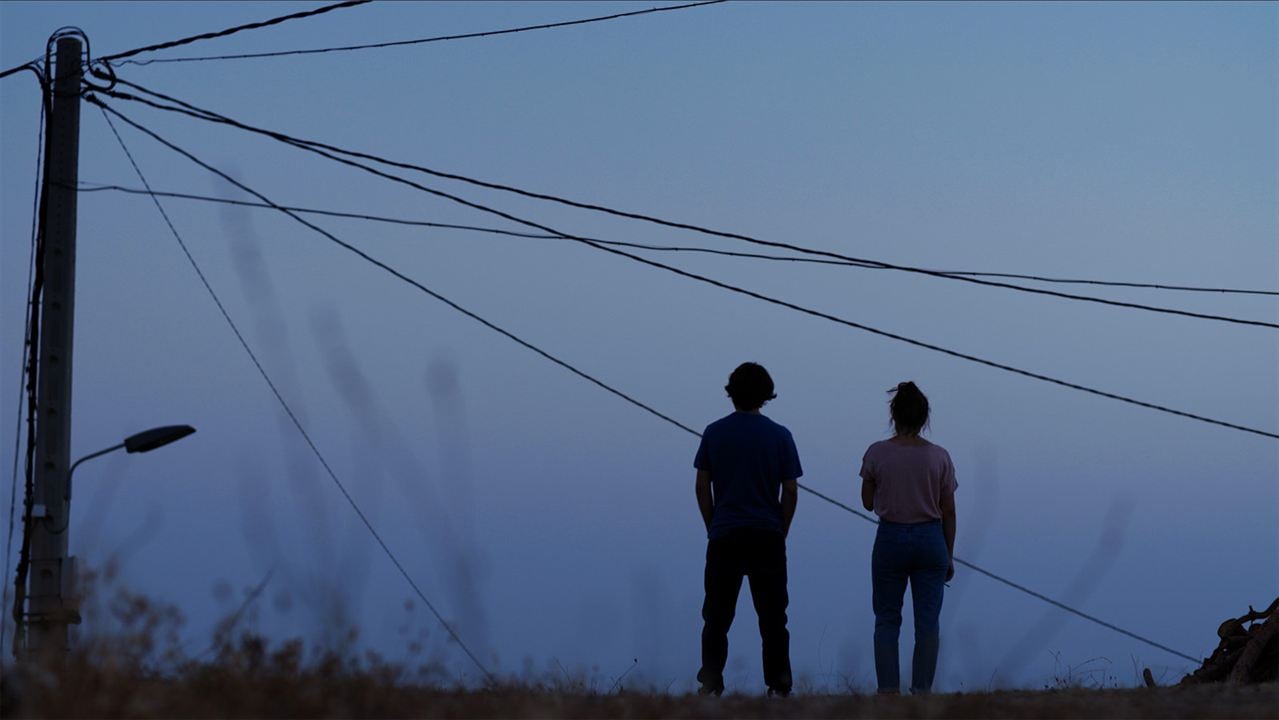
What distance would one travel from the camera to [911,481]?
8344 millimetres

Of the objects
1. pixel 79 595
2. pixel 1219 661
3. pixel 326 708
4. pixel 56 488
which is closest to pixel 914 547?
pixel 1219 661

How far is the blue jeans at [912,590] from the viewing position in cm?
836

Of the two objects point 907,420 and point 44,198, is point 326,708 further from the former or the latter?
point 44,198

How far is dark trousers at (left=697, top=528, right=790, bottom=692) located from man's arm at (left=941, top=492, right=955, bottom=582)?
37.0 inches

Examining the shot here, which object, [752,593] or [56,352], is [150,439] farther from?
[752,593]

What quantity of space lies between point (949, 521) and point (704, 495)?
138cm

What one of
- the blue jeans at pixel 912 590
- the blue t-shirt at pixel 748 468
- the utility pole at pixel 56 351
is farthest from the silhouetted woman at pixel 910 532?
the utility pole at pixel 56 351

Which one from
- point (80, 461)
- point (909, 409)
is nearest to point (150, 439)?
point (80, 461)

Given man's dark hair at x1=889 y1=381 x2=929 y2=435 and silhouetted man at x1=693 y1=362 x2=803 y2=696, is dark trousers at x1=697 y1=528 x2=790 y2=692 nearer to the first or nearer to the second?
silhouetted man at x1=693 y1=362 x2=803 y2=696

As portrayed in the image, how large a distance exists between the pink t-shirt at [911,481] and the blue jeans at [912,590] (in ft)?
0.27

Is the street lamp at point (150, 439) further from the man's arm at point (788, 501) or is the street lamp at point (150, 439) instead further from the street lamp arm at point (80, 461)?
the man's arm at point (788, 501)

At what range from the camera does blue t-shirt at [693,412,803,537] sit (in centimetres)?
818

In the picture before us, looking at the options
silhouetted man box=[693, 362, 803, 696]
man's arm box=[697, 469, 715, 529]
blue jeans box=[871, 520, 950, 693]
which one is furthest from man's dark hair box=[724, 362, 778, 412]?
blue jeans box=[871, 520, 950, 693]

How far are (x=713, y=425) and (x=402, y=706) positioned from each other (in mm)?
2934
